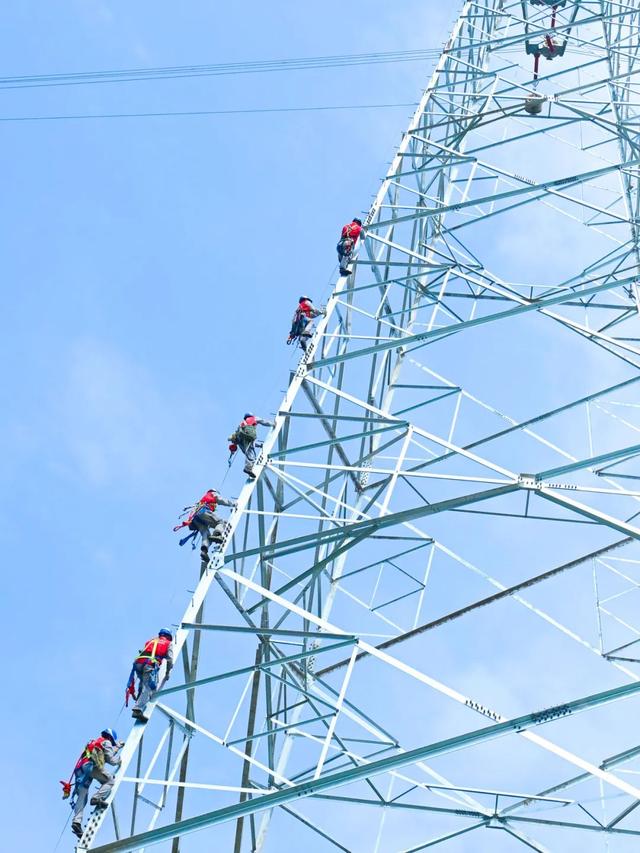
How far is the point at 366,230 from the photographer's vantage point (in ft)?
75.1

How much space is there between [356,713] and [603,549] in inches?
259

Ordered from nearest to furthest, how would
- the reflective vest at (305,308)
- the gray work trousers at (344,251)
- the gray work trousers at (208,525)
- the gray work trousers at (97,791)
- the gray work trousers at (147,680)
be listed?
the gray work trousers at (97,791) → the gray work trousers at (147,680) → the gray work trousers at (208,525) → the reflective vest at (305,308) → the gray work trousers at (344,251)

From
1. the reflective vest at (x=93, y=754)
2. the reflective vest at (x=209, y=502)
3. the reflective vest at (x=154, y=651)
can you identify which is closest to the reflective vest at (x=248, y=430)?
the reflective vest at (x=209, y=502)

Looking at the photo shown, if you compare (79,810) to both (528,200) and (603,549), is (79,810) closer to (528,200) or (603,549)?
(603,549)

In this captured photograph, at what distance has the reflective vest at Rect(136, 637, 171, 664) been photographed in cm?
1506

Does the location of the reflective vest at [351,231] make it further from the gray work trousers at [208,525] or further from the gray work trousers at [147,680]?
the gray work trousers at [147,680]

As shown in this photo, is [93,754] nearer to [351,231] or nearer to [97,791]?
[97,791]

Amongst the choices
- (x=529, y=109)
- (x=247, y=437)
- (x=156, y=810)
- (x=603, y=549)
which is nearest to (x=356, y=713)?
(x=156, y=810)

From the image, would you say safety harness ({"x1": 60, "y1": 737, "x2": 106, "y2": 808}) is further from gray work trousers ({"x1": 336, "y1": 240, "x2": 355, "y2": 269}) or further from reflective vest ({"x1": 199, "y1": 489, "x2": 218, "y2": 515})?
gray work trousers ({"x1": 336, "y1": 240, "x2": 355, "y2": 269})

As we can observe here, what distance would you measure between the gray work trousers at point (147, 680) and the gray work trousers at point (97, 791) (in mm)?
900

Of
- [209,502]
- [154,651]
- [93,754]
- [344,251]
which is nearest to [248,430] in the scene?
[209,502]

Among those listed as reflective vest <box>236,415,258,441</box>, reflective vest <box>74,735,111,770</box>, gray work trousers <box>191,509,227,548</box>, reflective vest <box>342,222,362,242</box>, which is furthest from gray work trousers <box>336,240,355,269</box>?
reflective vest <box>74,735,111,770</box>

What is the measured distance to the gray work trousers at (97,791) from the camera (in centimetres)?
1408

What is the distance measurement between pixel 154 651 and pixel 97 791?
5.79 ft
